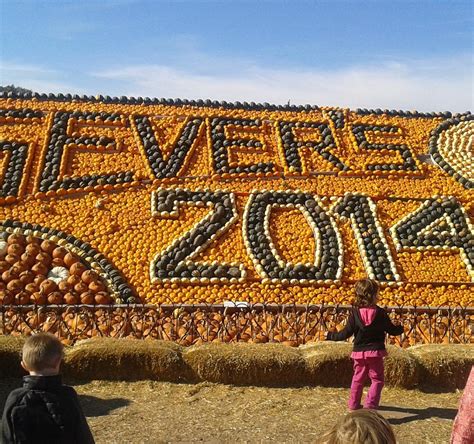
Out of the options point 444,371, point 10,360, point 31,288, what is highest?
point 31,288

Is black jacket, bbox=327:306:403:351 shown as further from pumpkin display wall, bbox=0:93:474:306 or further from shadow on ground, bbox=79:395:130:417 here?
pumpkin display wall, bbox=0:93:474:306

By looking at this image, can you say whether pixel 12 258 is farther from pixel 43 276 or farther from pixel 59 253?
pixel 59 253

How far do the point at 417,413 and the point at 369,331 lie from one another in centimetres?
139

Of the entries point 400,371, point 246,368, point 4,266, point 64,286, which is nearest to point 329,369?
point 400,371

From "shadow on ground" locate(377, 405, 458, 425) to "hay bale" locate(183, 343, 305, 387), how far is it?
3.93 ft

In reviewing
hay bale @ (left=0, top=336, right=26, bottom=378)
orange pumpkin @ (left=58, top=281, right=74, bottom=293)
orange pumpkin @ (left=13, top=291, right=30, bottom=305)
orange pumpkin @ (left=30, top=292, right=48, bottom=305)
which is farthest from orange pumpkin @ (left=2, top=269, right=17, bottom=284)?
hay bale @ (left=0, top=336, right=26, bottom=378)

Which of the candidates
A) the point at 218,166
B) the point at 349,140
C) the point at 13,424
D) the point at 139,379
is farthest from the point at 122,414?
the point at 349,140

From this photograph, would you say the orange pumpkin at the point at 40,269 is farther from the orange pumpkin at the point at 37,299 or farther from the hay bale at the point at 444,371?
the hay bale at the point at 444,371

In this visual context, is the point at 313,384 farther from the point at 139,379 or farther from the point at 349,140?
the point at 349,140

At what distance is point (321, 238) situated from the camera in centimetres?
1201

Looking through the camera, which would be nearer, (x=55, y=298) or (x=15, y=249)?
(x=55, y=298)

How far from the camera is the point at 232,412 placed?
634cm

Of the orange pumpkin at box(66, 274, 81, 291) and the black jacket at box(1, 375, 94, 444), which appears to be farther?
the orange pumpkin at box(66, 274, 81, 291)

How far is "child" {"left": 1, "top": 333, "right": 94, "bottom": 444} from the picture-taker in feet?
11.0
